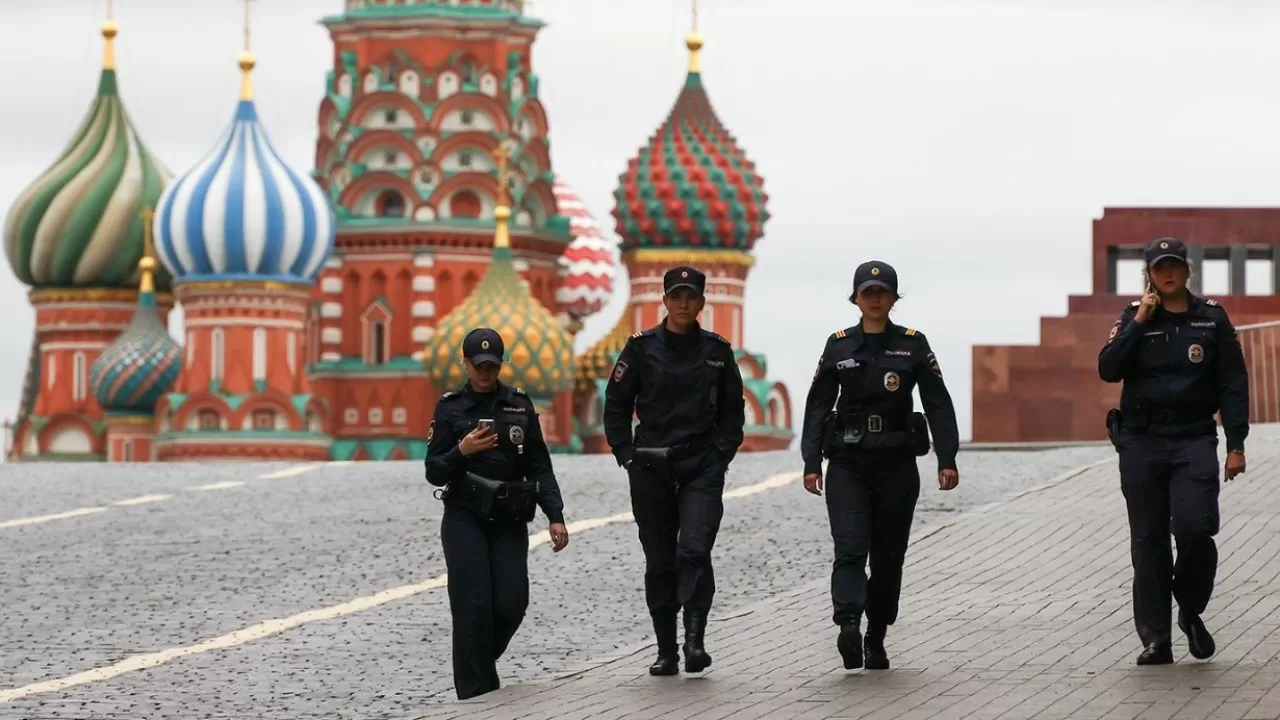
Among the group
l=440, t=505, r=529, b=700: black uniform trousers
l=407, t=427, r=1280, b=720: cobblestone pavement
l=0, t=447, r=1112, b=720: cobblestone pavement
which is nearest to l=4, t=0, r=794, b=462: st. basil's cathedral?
l=0, t=447, r=1112, b=720: cobblestone pavement

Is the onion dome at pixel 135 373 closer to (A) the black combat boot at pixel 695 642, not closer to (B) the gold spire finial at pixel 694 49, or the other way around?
(B) the gold spire finial at pixel 694 49

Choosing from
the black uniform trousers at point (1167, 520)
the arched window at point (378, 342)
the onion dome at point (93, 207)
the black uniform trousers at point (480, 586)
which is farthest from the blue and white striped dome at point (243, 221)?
the black uniform trousers at point (1167, 520)

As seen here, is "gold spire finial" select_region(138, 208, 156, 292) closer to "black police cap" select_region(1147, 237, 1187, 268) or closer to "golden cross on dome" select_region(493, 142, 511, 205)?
"golden cross on dome" select_region(493, 142, 511, 205)

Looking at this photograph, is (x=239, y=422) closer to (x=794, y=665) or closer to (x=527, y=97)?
(x=527, y=97)

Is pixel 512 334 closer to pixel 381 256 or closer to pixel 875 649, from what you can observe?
pixel 381 256

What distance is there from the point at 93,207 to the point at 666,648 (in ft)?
257

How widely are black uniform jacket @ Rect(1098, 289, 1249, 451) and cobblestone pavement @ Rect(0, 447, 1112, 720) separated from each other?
2944 mm

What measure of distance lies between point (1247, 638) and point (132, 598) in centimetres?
664

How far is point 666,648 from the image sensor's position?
12.9 metres

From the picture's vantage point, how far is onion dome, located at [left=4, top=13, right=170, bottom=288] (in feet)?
295

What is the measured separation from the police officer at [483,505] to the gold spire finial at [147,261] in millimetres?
75871

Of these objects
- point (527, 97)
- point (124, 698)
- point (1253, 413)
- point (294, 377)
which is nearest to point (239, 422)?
point (294, 377)

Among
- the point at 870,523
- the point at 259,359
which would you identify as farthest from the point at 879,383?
the point at 259,359

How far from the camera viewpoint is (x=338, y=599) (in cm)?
1753
